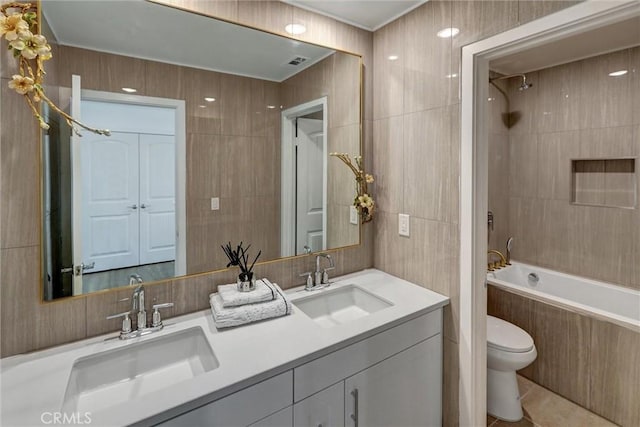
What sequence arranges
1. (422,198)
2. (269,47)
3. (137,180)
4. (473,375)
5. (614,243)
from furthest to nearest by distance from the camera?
(614,243)
(422,198)
(269,47)
(473,375)
(137,180)

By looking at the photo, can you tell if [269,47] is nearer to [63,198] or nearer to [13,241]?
[63,198]

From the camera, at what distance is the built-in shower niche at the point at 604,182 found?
2279mm

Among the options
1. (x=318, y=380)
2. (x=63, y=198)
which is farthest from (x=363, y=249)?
(x=63, y=198)

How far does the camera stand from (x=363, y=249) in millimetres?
2014

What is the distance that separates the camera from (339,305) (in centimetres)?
175

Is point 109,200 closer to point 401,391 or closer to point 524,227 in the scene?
point 401,391

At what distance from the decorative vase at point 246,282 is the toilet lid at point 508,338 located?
1513 millimetres

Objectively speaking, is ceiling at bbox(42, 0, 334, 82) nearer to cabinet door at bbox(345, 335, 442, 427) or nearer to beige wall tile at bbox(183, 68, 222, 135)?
beige wall tile at bbox(183, 68, 222, 135)

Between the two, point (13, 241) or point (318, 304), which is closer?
point (13, 241)

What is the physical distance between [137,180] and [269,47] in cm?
94

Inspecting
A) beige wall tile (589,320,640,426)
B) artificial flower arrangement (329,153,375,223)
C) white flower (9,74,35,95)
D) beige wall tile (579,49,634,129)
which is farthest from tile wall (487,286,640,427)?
white flower (9,74,35,95)

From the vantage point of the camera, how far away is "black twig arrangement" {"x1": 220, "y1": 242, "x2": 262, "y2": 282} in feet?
4.69

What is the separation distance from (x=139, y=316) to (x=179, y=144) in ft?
2.42

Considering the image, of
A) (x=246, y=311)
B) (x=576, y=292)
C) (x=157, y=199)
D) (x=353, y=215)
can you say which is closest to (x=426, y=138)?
(x=353, y=215)
